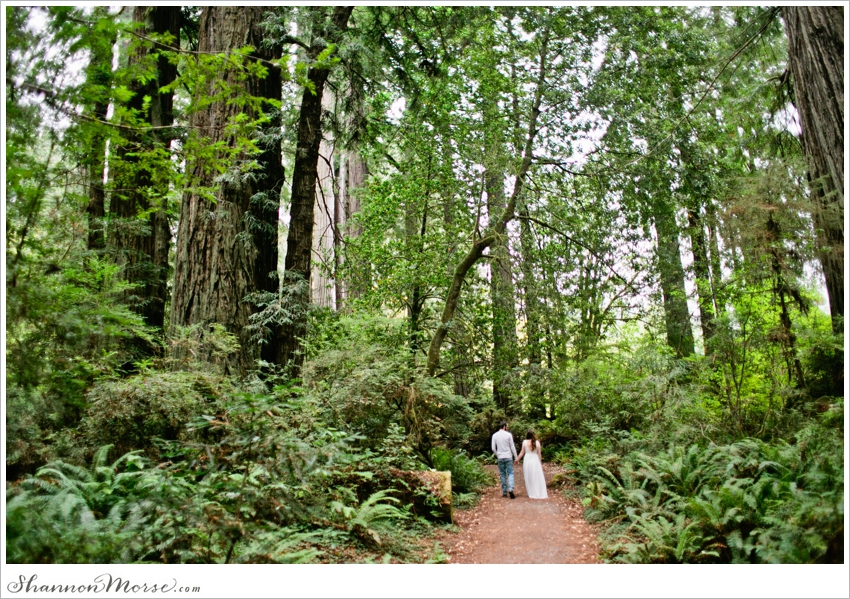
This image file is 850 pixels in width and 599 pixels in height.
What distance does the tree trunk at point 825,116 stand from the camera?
5770 mm

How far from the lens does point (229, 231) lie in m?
8.20

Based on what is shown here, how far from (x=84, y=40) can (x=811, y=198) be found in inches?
291

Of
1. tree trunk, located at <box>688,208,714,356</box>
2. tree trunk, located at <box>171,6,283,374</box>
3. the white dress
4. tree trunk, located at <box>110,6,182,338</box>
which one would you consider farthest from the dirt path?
tree trunk, located at <box>110,6,182,338</box>

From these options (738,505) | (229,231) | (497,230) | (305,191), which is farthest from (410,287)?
(738,505)

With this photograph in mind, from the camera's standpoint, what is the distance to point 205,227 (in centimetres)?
816

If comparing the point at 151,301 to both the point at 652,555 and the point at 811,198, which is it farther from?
the point at 811,198

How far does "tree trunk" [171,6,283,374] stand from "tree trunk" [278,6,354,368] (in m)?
0.34

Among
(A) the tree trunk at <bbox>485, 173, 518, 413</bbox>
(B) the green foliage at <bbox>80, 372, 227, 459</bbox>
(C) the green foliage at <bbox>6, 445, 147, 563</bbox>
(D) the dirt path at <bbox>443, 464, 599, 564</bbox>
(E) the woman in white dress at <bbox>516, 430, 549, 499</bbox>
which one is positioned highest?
(A) the tree trunk at <bbox>485, 173, 518, 413</bbox>

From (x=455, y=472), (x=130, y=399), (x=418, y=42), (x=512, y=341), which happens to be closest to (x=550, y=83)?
(x=418, y=42)

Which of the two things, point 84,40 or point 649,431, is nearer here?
point 84,40

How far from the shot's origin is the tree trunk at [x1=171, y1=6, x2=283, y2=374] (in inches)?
312

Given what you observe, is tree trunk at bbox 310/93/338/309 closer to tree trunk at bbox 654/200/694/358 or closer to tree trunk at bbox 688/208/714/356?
tree trunk at bbox 654/200/694/358

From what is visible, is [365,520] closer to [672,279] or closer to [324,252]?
[324,252]

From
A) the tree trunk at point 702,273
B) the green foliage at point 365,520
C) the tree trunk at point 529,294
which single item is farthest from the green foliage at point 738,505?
the tree trunk at point 529,294
